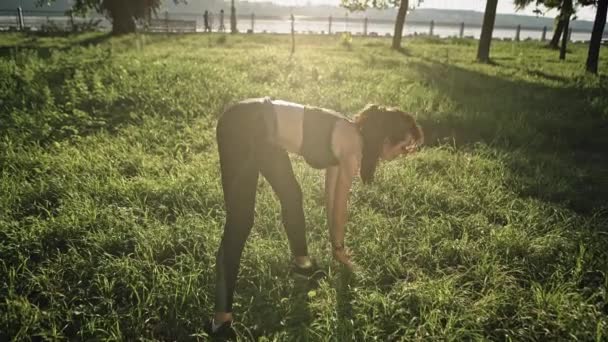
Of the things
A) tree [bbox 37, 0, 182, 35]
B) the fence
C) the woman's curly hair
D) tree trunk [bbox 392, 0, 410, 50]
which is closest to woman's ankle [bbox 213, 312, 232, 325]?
the woman's curly hair

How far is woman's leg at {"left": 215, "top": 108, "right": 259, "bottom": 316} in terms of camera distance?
265 centimetres

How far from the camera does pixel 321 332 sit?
9.68 feet

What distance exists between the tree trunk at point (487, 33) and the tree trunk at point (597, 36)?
3.45 meters

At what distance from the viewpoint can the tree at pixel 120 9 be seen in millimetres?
22141

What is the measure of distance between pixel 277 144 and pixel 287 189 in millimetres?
360

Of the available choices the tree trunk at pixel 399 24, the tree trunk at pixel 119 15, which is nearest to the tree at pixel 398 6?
the tree trunk at pixel 399 24

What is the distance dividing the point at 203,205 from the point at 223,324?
1.84 meters

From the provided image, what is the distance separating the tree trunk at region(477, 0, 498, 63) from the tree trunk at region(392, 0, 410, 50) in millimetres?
4615

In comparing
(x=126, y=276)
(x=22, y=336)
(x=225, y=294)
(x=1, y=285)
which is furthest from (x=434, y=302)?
(x=1, y=285)

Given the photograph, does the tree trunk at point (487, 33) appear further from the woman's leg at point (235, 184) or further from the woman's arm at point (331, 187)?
the woman's leg at point (235, 184)

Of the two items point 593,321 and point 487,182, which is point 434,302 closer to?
point 593,321

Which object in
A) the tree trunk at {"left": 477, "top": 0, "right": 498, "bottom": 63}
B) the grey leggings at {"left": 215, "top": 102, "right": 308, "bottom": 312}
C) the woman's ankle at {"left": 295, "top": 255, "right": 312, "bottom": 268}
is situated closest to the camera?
the grey leggings at {"left": 215, "top": 102, "right": 308, "bottom": 312}

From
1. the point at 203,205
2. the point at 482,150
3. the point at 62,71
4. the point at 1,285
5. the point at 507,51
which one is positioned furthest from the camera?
the point at 507,51

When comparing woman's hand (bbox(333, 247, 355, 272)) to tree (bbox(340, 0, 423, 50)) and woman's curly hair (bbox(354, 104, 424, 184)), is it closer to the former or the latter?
woman's curly hair (bbox(354, 104, 424, 184))
